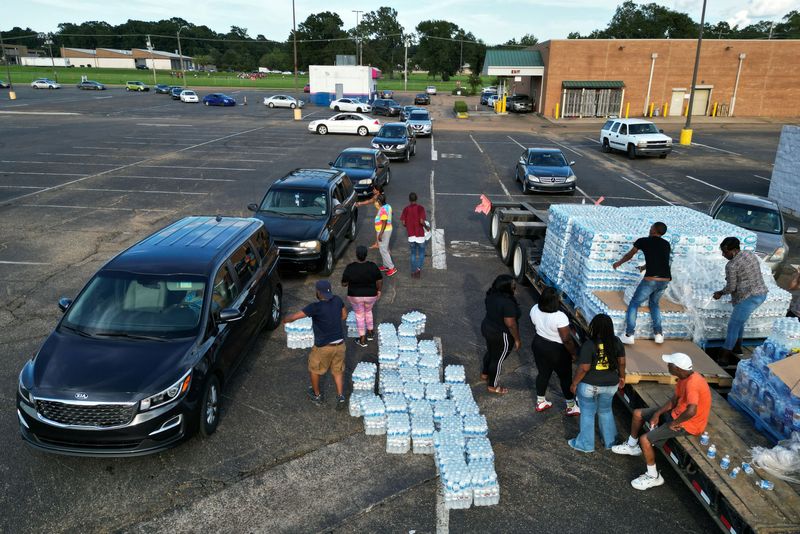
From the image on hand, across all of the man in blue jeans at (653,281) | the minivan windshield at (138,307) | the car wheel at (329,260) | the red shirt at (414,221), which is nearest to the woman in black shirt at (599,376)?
the man in blue jeans at (653,281)

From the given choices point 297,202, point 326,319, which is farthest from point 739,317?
point 297,202

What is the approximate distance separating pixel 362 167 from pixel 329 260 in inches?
307

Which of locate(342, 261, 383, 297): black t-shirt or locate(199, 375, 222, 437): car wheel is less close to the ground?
locate(342, 261, 383, 297): black t-shirt

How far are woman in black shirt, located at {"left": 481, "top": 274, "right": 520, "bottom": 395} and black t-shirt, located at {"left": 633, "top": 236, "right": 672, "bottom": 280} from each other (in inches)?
72.2

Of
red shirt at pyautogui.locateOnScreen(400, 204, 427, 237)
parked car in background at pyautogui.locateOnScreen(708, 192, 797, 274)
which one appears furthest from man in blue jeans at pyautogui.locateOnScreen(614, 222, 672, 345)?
parked car in background at pyautogui.locateOnScreen(708, 192, 797, 274)

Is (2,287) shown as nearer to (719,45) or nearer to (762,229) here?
(762,229)

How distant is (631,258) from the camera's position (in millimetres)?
7672

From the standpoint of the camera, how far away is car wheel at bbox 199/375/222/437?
19.7 feet

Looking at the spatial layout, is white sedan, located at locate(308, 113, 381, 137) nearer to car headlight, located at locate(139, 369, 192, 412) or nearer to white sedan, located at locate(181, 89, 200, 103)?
car headlight, located at locate(139, 369, 192, 412)

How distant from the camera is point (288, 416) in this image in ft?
22.0

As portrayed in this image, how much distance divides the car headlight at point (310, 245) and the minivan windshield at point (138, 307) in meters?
3.94

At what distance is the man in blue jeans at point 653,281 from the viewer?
7.00 m

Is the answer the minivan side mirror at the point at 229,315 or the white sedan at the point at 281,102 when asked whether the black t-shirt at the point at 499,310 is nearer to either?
the minivan side mirror at the point at 229,315

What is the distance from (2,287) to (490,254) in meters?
10.3
